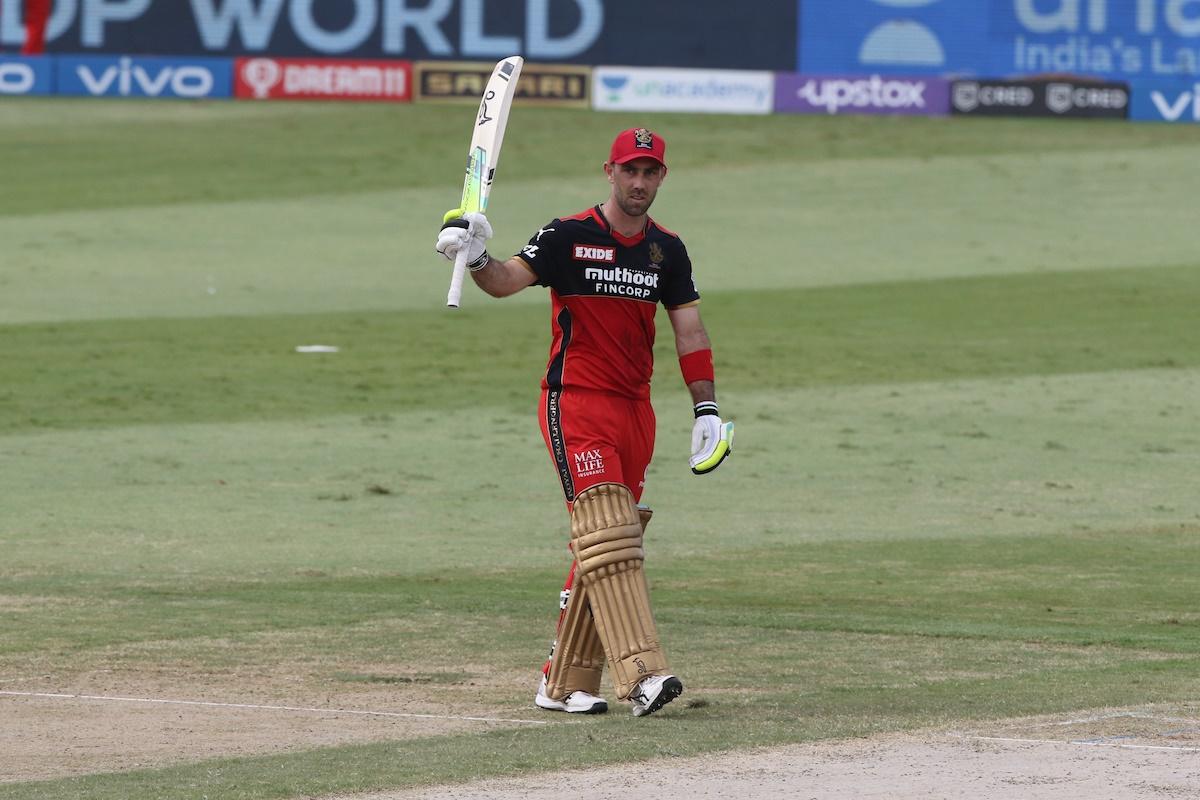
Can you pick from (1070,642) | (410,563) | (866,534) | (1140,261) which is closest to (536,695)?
(1070,642)

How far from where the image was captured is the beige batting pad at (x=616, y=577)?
847cm

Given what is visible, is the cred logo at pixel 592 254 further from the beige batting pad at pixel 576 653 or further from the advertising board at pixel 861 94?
the advertising board at pixel 861 94

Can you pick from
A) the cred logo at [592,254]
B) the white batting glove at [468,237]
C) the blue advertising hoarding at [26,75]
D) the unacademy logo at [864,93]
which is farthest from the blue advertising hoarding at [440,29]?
the white batting glove at [468,237]

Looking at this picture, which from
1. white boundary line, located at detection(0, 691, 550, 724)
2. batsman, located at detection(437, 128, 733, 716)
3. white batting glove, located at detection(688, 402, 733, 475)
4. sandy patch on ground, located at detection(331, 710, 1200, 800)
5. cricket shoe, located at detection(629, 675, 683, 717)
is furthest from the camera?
white batting glove, located at detection(688, 402, 733, 475)

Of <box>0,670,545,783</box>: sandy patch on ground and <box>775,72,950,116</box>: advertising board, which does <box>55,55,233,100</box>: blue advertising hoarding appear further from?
<box>0,670,545,783</box>: sandy patch on ground

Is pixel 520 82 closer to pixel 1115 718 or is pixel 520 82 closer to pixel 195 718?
pixel 195 718

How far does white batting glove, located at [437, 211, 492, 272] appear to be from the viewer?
8.30m

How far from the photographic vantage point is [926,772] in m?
7.05

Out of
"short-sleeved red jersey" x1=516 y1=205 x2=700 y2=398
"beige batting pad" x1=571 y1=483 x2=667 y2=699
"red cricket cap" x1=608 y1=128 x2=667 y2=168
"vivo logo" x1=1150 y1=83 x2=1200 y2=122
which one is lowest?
"beige batting pad" x1=571 y1=483 x2=667 y2=699

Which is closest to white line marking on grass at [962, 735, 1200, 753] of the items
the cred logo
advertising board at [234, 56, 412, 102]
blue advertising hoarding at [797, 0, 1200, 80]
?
the cred logo

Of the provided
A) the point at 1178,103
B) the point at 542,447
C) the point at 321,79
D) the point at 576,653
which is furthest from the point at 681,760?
the point at 1178,103

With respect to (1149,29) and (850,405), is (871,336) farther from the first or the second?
(1149,29)

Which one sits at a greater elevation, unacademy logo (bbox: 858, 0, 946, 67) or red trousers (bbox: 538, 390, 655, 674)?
unacademy logo (bbox: 858, 0, 946, 67)

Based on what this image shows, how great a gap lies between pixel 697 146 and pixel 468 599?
29.4m
